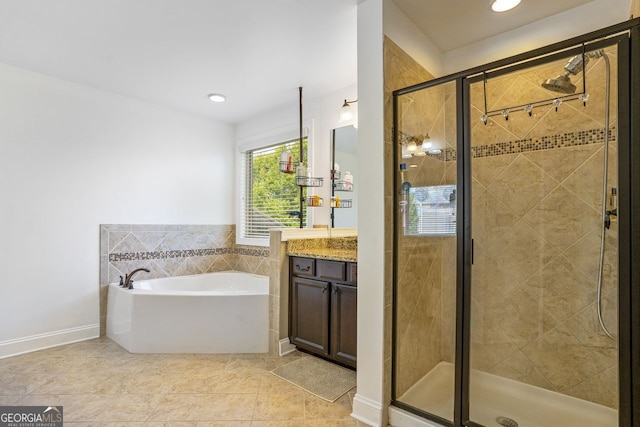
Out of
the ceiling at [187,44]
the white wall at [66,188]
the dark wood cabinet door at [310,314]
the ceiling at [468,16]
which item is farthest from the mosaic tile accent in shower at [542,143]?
the white wall at [66,188]

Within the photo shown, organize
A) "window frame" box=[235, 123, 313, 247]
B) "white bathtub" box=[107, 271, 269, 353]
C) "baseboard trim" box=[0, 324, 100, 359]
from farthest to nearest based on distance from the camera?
"window frame" box=[235, 123, 313, 247], "white bathtub" box=[107, 271, 269, 353], "baseboard trim" box=[0, 324, 100, 359]

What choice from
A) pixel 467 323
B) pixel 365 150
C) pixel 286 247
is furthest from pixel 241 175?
pixel 467 323

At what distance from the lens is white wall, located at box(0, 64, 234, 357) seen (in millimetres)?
2768

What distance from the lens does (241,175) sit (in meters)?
4.34

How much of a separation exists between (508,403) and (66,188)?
3.97m

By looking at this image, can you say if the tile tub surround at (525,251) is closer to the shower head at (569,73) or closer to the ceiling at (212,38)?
the shower head at (569,73)

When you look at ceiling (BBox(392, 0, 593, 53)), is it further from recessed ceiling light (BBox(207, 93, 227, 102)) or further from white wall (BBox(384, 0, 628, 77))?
recessed ceiling light (BBox(207, 93, 227, 102))

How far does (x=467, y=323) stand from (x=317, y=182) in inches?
80.1

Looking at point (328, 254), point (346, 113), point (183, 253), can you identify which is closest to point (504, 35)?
point (346, 113)

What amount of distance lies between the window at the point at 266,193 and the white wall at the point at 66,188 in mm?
844

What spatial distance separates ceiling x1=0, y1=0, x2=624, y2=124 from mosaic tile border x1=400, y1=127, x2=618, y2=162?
2.62ft

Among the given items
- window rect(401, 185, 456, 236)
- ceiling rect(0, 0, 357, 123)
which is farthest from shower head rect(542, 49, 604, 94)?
ceiling rect(0, 0, 357, 123)

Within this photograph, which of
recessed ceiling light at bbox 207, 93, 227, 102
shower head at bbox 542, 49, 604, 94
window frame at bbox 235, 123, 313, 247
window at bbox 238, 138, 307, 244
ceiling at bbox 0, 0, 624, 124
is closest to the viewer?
shower head at bbox 542, 49, 604, 94

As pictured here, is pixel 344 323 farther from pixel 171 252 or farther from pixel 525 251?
pixel 171 252
